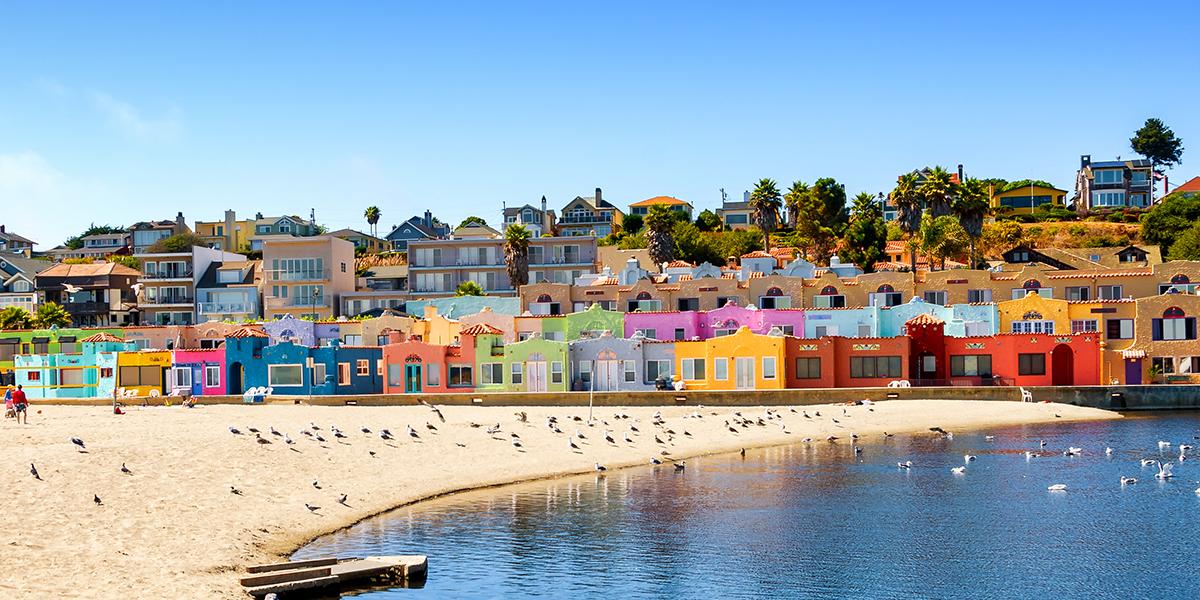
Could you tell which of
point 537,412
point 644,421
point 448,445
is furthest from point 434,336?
point 448,445

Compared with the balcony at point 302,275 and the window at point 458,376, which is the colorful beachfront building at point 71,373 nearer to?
the window at point 458,376

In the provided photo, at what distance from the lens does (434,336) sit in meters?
86.9

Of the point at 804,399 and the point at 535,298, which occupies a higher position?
the point at 535,298

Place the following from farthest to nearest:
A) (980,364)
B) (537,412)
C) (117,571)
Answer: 1. (980,364)
2. (537,412)
3. (117,571)

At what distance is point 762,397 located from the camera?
73062mm

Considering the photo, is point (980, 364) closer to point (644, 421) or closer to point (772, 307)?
point (772, 307)

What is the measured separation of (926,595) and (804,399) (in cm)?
4228

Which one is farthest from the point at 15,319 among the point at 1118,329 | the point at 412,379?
the point at 1118,329

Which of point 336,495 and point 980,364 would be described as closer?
point 336,495

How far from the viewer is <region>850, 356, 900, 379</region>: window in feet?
253

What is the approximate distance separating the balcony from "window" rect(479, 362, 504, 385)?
37.9 metres

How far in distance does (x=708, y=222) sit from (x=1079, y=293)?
65.4 meters

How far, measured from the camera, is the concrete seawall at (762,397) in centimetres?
7288

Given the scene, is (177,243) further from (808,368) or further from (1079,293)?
(1079,293)
